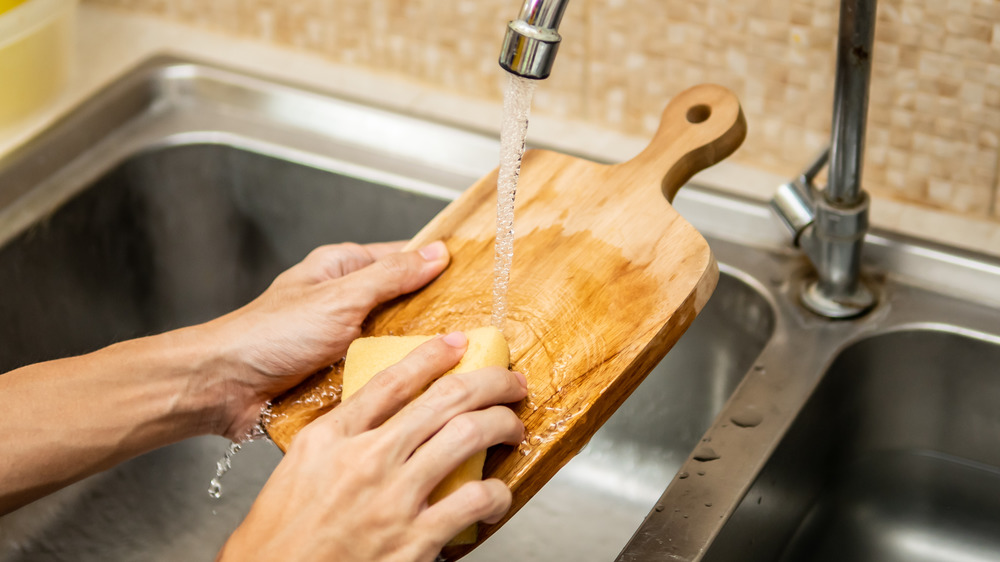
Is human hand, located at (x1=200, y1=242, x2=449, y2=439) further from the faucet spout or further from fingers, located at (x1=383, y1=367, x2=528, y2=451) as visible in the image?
the faucet spout

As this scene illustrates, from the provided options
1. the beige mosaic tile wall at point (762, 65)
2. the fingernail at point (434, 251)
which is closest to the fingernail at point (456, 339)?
the fingernail at point (434, 251)

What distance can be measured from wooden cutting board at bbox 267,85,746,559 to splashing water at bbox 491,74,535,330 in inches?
0.8

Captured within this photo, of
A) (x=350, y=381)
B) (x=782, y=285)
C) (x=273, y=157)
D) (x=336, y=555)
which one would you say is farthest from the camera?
(x=273, y=157)

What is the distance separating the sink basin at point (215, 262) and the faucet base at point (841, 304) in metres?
0.04

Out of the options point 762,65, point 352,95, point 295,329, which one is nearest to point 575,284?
point 295,329

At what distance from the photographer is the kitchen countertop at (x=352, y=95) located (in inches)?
37.5

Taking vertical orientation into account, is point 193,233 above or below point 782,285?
below

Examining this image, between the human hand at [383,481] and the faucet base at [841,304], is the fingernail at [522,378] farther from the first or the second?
the faucet base at [841,304]

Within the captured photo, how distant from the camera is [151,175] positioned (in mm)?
1119

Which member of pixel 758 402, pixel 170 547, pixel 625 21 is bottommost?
pixel 170 547

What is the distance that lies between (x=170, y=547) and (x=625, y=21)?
669 mm

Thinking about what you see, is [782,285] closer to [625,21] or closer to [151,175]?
[625,21]

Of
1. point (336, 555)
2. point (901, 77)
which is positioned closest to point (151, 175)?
point (336, 555)

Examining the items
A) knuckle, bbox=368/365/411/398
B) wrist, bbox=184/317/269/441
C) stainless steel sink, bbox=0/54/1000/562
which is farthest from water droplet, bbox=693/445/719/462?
wrist, bbox=184/317/269/441
